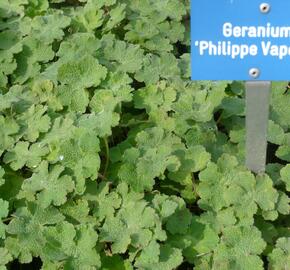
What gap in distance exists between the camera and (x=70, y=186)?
89.3 inches

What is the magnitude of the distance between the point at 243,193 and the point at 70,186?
2.03ft

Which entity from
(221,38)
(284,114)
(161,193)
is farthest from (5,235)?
(284,114)

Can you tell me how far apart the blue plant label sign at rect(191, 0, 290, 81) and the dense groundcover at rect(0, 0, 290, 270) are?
0.39m

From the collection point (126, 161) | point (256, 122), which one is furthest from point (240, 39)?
point (126, 161)

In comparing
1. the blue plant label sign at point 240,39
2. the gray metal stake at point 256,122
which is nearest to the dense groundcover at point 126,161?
the gray metal stake at point 256,122

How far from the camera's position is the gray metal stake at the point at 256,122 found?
2.17 m

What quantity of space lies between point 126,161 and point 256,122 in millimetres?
500

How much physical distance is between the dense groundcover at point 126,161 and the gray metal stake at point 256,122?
5 centimetres

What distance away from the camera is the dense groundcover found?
85.3 inches

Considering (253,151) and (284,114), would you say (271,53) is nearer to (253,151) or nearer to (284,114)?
(253,151)

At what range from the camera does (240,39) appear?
6.79ft

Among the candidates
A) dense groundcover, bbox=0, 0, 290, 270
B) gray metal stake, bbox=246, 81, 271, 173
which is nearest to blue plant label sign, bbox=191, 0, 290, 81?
gray metal stake, bbox=246, 81, 271, 173

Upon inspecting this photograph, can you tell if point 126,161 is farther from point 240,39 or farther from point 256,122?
point 240,39

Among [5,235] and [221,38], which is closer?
[221,38]
